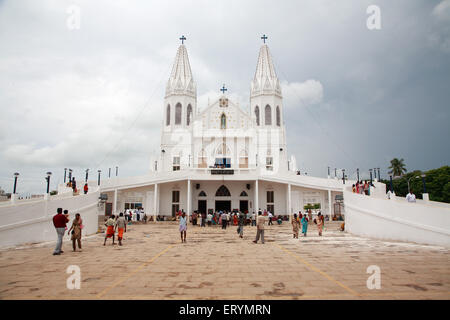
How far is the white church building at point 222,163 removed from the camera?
27406 mm

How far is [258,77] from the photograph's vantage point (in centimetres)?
3694

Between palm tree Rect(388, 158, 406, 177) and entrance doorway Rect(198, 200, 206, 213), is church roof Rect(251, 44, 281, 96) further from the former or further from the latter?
palm tree Rect(388, 158, 406, 177)

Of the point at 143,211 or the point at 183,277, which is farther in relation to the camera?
the point at 143,211

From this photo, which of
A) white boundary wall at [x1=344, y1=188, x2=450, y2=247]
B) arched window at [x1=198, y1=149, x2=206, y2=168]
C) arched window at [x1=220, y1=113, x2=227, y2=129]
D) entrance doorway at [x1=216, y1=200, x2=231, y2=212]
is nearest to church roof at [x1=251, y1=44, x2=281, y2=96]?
arched window at [x1=220, y1=113, x2=227, y2=129]

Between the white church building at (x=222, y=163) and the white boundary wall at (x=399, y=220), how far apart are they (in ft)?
34.3

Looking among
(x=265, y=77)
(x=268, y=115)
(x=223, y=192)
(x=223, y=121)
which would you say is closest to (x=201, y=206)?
(x=223, y=192)

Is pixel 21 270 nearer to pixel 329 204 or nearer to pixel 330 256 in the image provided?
pixel 330 256

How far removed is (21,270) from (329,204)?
80.3ft

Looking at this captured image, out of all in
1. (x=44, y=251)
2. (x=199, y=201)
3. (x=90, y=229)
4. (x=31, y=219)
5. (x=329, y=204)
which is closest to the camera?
(x=44, y=251)

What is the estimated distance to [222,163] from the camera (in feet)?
105

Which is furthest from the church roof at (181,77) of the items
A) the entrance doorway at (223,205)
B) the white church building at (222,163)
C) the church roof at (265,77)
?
the entrance doorway at (223,205)

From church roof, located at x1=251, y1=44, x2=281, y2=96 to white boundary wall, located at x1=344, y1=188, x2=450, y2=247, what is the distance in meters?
22.0
